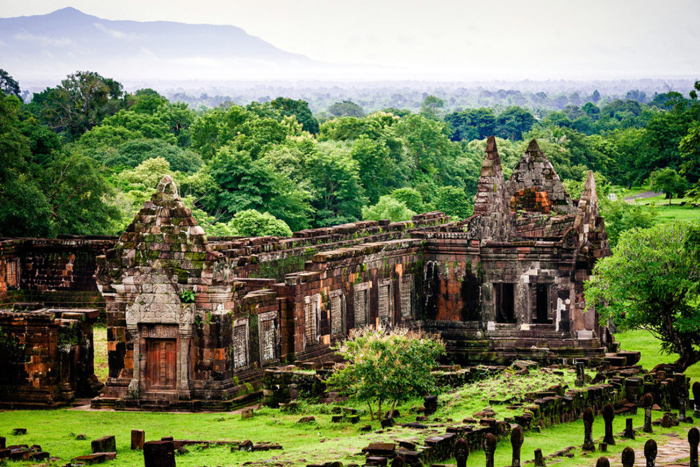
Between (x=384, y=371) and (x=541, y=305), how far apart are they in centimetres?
1276

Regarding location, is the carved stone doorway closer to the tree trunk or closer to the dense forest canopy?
the tree trunk

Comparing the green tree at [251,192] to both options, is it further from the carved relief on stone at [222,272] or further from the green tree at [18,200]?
the carved relief on stone at [222,272]

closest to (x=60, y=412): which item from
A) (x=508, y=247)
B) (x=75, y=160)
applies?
(x=508, y=247)

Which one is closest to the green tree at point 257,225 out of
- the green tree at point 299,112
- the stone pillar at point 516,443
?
the stone pillar at point 516,443

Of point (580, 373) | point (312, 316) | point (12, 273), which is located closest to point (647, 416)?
point (580, 373)

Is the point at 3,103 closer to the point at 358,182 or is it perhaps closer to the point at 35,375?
the point at 35,375

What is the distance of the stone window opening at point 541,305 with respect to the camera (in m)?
40.9

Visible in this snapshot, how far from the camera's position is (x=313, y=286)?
36.2 metres

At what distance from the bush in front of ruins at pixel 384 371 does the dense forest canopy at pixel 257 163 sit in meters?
11.9

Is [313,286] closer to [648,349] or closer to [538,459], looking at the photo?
[538,459]

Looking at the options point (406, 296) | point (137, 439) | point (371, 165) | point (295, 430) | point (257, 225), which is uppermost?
point (371, 165)

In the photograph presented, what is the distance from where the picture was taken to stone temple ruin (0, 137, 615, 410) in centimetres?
3192

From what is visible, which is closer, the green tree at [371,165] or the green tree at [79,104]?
the green tree at [371,165]

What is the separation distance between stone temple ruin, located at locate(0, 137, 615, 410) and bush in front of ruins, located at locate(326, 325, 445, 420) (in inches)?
144
